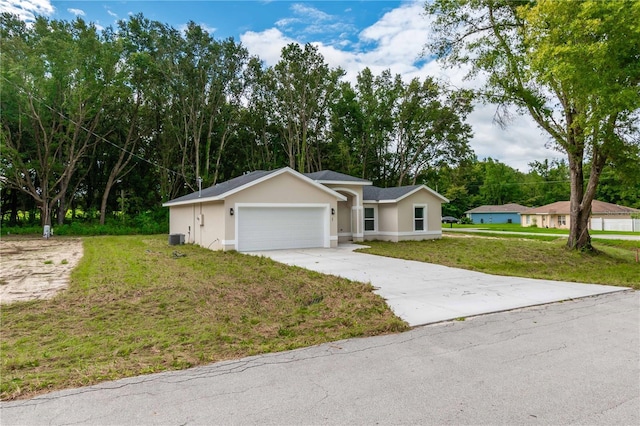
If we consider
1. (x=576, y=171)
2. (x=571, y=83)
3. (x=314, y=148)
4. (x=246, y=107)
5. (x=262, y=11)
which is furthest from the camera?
(x=314, y=148)

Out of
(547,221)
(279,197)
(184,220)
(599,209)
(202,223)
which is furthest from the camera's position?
(547,221)

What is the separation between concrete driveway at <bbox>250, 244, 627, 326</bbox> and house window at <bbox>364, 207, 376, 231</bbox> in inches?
342

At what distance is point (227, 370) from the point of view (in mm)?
3641

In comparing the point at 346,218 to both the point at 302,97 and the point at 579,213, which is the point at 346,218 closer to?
the point at 579,213

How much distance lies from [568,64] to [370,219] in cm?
1109

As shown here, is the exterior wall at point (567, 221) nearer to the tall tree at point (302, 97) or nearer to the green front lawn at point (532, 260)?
the green front lawn at point (532, 260)

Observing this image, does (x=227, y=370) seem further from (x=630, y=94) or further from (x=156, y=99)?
(x=156, y=99)

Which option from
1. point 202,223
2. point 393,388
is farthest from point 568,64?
point 202,223

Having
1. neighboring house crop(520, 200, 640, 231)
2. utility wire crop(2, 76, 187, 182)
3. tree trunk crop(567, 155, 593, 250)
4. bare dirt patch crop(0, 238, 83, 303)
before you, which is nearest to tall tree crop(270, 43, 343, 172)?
utility wire crop(2, 76, 187, 182)

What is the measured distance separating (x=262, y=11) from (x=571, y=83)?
11.6 meters

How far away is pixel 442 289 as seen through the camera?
757 cm

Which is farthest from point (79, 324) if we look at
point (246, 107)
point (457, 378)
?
point (246, 107)

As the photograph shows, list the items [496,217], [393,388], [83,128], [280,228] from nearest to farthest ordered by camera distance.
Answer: [393,388] → [280,228] → [83,128] → [496,217]

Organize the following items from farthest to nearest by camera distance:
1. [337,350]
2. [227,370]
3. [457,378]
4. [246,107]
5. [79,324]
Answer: [246,107], [79,324], [337,350], [227,370], [457,378]
